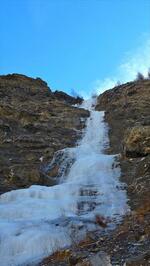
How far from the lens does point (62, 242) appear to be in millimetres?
15078

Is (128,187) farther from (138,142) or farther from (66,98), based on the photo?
(66,98)

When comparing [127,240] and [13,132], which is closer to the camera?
[127,240]

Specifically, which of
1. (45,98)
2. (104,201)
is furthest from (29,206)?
(45,98)

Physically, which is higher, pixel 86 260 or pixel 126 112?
pixel 126 112

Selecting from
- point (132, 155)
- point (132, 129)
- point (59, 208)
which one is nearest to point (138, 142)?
point (132, 155)

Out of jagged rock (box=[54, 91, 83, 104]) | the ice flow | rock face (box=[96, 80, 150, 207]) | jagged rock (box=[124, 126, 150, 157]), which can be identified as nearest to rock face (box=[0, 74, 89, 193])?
the ice flow

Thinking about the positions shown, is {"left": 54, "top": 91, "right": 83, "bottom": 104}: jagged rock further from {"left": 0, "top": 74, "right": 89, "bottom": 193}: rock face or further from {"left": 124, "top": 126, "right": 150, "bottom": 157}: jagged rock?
{"left": 124, "top": 126, "right": 150, "bottom": 157}: jagged rock

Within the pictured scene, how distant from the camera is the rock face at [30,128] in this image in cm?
2450

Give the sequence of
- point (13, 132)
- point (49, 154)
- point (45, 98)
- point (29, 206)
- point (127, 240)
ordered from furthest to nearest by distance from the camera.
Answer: point (45, 98), point (13, 132), point (49, 154), point (29, 206), point (127, 240)

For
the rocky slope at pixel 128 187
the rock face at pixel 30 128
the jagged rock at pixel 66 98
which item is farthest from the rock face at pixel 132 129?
Answer: the jagged rock at pixel 66 98

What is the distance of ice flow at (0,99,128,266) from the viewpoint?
48.6 feet

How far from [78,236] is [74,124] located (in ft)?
74.9

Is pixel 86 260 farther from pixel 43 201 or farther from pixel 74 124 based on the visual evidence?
pixel 74 124

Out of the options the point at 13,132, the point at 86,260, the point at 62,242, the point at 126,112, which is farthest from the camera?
the point at 126,112
